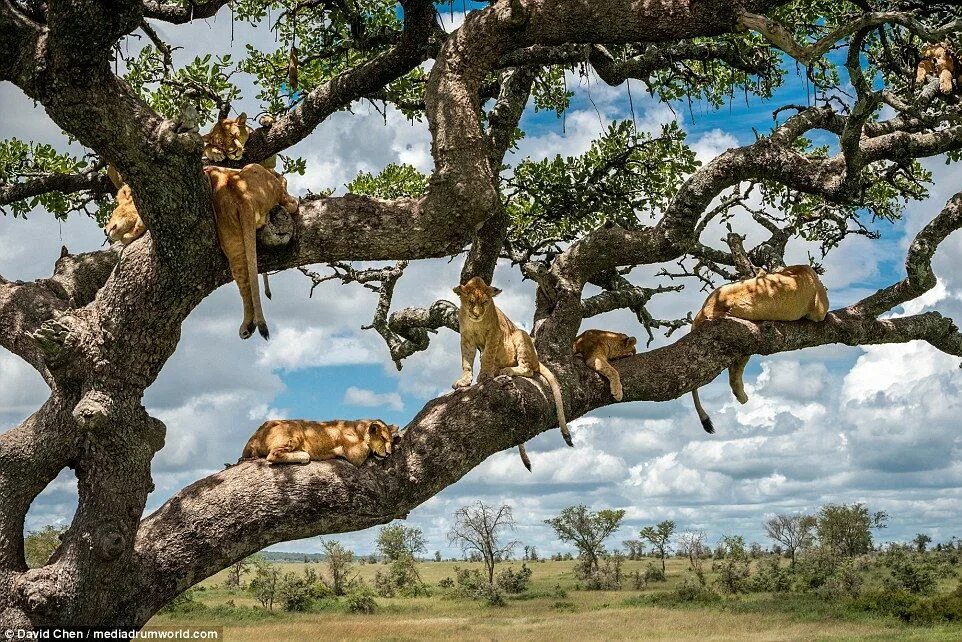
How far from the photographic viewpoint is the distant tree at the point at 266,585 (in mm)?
30500

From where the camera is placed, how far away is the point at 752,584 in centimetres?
3388

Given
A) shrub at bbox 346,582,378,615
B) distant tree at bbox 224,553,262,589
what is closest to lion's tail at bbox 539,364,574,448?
shrub at bbox 346,582,378,615

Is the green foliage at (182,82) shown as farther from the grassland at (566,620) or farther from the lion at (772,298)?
the grassland at (566,620)

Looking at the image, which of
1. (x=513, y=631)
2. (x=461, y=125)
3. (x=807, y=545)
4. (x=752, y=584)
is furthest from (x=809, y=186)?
(x=807, y=545)

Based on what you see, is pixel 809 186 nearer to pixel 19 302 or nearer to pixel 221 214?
pixel 221 214

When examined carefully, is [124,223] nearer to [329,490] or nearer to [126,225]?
[126,225]

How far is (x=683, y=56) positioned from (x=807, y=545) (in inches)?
1513

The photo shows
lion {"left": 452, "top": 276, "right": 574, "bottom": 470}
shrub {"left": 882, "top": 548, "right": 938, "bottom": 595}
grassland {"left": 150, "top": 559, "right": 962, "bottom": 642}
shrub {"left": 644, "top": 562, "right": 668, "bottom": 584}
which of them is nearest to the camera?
lion {"left": 452, "top": 276, "right": 574, "bottom": 470}

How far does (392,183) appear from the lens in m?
11.5

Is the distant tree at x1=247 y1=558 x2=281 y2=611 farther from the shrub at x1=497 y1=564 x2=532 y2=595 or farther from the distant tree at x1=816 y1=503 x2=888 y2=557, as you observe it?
the distant tree at x1=816 y1=503 x2=888 y2=557

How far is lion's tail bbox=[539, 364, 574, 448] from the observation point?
23.8ft

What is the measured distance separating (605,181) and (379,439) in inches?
180

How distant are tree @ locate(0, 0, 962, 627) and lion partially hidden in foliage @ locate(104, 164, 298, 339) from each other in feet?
0.40

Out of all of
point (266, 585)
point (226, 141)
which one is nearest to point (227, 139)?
point (226, 141)
